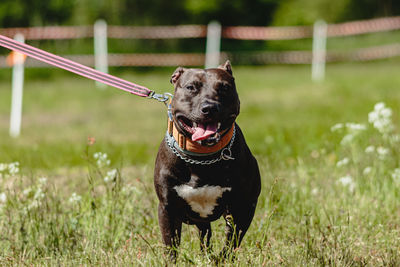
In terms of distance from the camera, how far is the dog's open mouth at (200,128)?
2.61 metres

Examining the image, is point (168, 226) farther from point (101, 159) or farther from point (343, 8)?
point (343, 8)

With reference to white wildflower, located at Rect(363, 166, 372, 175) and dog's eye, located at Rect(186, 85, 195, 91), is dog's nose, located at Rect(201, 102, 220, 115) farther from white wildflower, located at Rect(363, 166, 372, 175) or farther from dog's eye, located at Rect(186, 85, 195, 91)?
white wildflower, located at Rect(363, 166, 372, 175)

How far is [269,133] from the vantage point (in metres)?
7.72

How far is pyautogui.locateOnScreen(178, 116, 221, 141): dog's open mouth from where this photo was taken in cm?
261

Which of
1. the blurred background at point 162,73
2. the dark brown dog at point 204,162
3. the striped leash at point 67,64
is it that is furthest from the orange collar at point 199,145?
the blurred background at point 162,73

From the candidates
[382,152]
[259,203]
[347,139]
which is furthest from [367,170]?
[259,203]

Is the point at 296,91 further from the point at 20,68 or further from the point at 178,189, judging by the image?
the point at 178,189

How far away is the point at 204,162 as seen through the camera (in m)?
2.75

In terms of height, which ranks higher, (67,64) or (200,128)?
(67,64)

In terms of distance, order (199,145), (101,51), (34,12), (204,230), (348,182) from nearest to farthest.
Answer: (199,145)
(204,230)
(348,182)
(101,51)
(34,12)

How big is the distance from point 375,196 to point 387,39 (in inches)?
922

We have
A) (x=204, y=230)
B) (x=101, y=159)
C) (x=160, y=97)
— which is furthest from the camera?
(x=101, y=159)

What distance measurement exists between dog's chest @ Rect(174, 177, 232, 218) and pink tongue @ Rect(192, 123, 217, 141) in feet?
0.90

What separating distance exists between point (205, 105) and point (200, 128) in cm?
13
